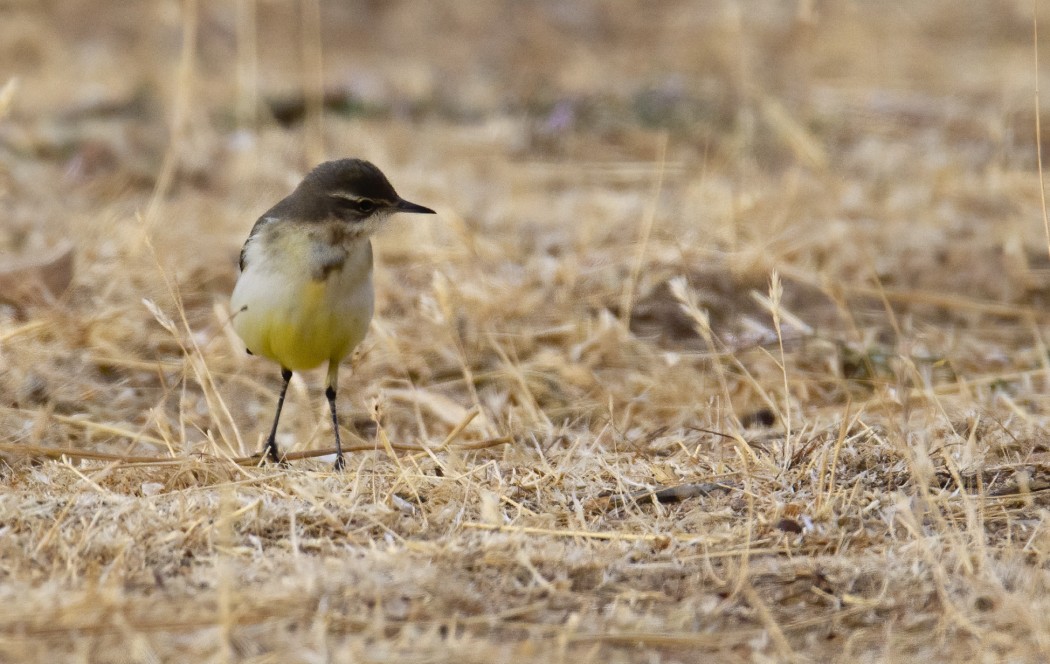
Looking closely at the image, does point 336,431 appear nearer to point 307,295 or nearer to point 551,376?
point 307,295

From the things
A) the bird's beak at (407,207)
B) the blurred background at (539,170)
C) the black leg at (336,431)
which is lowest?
the black leg at (336,431)

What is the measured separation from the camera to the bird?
5000 millimetres

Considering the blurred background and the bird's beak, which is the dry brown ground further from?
the bird's beak

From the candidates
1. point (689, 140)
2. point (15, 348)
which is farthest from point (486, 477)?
point (689, 140)

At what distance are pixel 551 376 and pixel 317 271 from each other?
1600mm

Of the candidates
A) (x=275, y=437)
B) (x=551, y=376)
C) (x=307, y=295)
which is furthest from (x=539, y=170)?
(x=307, y=295)

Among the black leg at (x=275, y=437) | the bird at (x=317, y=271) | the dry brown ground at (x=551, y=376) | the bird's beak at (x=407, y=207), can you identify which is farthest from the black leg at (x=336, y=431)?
the bird's beak at (x=407, y=207)

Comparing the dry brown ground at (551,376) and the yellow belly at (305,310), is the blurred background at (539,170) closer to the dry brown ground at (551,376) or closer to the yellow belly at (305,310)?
the dry brown ground at (551,376)

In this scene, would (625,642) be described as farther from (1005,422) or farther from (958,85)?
(958,85)

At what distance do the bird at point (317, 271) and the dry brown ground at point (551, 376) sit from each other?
0.66 ft

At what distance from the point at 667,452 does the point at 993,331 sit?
2739 millimetres

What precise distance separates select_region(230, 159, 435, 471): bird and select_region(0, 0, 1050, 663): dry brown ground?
20 cm

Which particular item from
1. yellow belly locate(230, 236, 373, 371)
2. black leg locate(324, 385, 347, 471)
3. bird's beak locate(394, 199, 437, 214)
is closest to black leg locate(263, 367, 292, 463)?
black leg locate(324, 385, 347, 471)

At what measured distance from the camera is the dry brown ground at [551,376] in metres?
3.58
